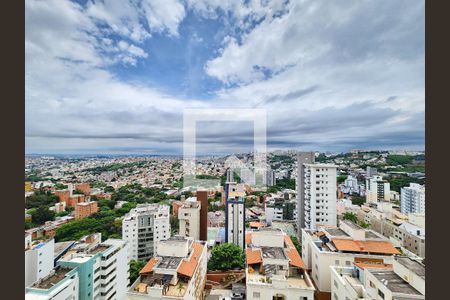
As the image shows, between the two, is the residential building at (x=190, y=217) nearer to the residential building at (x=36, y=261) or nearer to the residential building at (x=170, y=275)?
the residential building at (x=170, y=275)

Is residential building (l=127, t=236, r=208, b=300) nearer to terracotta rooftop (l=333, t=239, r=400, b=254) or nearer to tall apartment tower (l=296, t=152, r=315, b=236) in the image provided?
terracotta rooftop (l=333, t=239, r=400, b=254)

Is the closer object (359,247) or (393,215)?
(359,247)

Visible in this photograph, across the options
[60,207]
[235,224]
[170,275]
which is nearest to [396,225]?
[235,224]

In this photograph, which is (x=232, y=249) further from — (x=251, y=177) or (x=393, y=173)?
(x=393, y=173)

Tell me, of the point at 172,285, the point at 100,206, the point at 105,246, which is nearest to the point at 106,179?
the point at 100,206

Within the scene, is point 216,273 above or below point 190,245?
below

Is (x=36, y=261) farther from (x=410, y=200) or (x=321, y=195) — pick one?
(x=410, y=200)

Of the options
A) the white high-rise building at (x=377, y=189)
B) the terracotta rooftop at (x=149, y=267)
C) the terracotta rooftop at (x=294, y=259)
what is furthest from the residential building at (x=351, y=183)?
the terracotta rooftop at (x=149, y=267)
